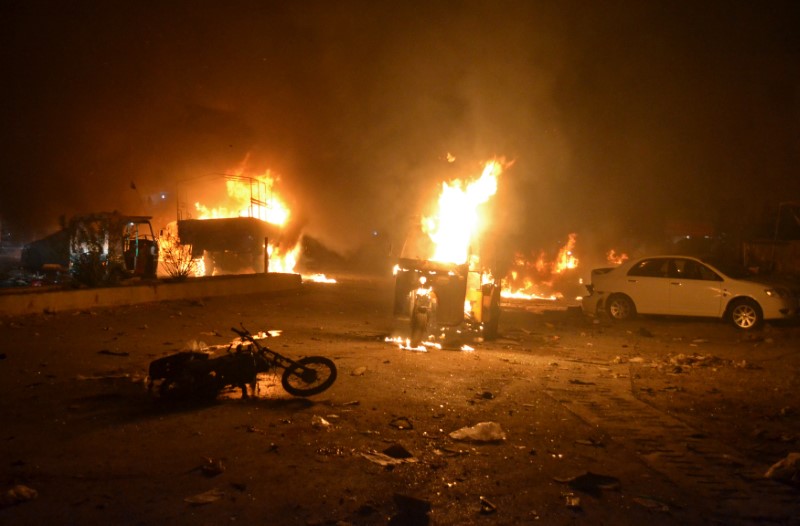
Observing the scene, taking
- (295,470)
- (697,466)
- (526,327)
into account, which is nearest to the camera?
(295,470)

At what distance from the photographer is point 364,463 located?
4898mm

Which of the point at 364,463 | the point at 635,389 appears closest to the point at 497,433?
the point at 364,463

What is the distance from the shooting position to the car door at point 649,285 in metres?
14.6

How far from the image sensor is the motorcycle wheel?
689 centimetres

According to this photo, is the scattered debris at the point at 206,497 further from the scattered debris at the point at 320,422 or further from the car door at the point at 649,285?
the car door at the point at 649,285

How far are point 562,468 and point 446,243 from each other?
8.71 m

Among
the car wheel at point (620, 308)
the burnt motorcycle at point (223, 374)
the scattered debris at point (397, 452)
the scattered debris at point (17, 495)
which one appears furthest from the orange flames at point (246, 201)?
the scattered debris at point (17, 495)

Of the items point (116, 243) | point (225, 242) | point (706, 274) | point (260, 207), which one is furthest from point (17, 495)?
point (260, 207)

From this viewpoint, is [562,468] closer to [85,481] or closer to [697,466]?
[697,466]

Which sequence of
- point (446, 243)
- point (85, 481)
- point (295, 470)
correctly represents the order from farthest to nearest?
point (446, 243), point (295, 470), point (85, 481)

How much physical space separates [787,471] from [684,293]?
10158 millimetres

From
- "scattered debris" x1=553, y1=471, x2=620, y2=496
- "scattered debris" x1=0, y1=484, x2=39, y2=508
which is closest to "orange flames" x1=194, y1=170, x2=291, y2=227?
"scattered debris" x1=0, y1=484, x2=39, y2=508

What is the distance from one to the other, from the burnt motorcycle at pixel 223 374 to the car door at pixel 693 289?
33.6ft

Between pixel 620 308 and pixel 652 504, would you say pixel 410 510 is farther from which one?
pixel 620 308
